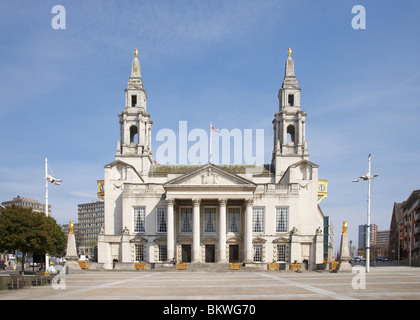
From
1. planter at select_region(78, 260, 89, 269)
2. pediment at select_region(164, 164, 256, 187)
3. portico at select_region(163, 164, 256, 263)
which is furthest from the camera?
pediment at select_region(164, 164, 256, 187)

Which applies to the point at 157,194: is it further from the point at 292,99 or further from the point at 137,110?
the point at 292,99

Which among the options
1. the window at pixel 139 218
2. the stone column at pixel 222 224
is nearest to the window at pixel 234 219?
the stone column at pixel 222 224

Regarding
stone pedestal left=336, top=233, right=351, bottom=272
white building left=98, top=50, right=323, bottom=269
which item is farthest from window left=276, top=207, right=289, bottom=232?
stone pedestal left=336, top=233, right=351, bottom=272

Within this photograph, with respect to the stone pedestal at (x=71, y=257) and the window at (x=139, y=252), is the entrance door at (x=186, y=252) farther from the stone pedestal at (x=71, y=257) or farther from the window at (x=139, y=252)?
the stone pedestal at (x=71, y=257)

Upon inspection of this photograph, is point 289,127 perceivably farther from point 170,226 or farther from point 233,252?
point 170,226

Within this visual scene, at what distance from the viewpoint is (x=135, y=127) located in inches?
2712

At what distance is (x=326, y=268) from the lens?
46.2 m

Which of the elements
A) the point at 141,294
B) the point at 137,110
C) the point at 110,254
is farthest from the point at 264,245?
the point at 141,294

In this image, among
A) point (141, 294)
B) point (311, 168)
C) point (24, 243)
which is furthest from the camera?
point (311, 168)

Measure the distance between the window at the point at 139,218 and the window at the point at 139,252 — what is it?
2.17 metres

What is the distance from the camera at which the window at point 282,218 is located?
56.8m

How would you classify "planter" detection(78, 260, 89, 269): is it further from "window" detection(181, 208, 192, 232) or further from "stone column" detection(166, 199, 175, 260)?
"window" detection(181, 208, 192, 232)

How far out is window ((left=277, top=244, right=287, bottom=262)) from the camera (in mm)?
56000

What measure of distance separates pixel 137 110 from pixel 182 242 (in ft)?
77.3
